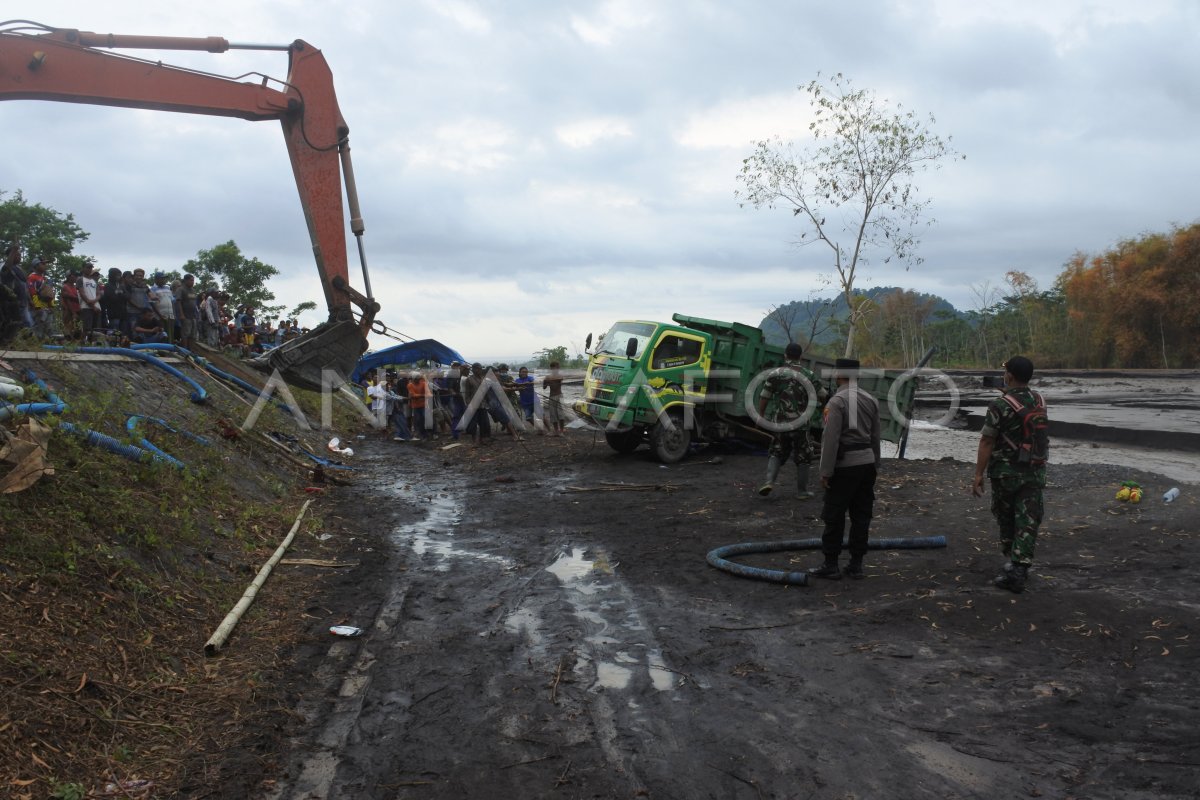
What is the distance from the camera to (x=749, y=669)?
4957 mm

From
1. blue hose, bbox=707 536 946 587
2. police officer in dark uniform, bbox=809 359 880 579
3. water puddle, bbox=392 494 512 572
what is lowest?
water puddle, bbox=392 494 512 572

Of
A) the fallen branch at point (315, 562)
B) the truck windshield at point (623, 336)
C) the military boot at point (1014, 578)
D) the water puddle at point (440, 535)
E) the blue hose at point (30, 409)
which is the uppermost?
the truck windshield at point (623, 336)

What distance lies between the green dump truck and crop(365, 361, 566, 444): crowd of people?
4470 millimetres

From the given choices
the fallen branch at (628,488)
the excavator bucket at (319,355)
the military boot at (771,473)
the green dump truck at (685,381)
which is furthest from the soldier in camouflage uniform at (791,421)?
→ the excavator bucket at (319,355)

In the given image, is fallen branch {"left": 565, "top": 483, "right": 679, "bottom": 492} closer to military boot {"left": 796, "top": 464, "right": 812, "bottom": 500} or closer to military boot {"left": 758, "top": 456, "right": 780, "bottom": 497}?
military boot {"left": 758, "top": 456, "right": 780, "bottom": 497}

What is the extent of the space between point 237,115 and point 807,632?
10371 mm

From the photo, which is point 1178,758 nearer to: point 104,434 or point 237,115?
point 104,434

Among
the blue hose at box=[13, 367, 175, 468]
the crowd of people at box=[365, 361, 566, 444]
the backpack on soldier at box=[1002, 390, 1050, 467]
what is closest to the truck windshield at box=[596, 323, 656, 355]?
the crowd of people at box=[365, 361, 566, 444]

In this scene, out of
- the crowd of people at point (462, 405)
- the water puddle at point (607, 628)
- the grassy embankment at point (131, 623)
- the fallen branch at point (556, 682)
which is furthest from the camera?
the crowd of people at point (462, 405)

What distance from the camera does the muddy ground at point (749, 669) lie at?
368 cm

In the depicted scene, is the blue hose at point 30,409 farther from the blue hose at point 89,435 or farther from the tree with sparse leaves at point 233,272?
the tree with sparse leaves at point 233,272

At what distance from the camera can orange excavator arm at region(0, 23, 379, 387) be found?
388 inches

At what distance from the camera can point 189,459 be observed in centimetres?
926

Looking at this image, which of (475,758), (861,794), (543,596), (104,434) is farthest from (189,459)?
(861,794)
